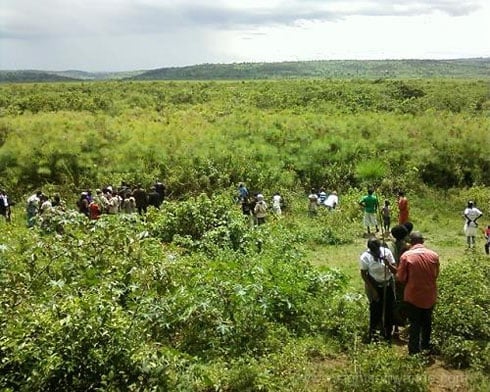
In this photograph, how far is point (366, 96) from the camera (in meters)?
43.2

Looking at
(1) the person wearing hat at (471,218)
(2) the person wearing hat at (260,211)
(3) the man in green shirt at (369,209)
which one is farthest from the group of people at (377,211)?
(2) the person wearing hat at (260,211)

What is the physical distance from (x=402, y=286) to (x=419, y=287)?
88 cm

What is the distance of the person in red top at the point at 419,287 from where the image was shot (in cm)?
575

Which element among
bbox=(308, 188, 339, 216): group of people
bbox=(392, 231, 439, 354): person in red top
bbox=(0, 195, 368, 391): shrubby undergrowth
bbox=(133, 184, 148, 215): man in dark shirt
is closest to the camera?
bbox=(0, 195, 368, 391): shrubby undergrowth

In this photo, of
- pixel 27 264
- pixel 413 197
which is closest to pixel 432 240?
pixel 413 197

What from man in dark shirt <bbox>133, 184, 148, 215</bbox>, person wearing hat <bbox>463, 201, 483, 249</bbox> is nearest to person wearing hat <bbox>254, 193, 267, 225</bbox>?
man in dark shirt <bbox>133, 184, 148, 215</bbox>

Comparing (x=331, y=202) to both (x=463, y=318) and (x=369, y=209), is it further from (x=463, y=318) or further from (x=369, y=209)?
(x=463, y=318)

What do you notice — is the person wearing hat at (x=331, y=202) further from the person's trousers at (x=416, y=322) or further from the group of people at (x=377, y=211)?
the person's trousers at (x=416, y=322)

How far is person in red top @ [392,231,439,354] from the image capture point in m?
5.75

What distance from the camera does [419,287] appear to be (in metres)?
5.74

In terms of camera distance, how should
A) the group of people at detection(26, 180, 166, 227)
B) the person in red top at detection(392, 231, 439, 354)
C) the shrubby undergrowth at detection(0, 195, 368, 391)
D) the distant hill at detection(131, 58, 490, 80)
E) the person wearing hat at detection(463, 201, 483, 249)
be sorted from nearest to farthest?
1. the shrubby undergrowth at detection(0, 195, 368, 391)
2. the person in red top at detection(392, 231, 439, 354)
3. the person wearing hat at detection(463, 201, 483, 249)
4. the group of people at detection(26, 180, 166, 227)
5. the distant hill at detection(131, 58, 490, 80)

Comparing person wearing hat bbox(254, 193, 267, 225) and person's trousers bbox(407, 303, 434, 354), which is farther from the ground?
person's trousers bbox(407, 303, 434, 354)

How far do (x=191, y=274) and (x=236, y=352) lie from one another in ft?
3.84

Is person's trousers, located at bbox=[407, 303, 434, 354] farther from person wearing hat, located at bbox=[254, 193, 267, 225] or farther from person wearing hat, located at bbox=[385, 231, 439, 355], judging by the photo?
person wearing hat, located at bbox=[254, 193, 267, 225]
